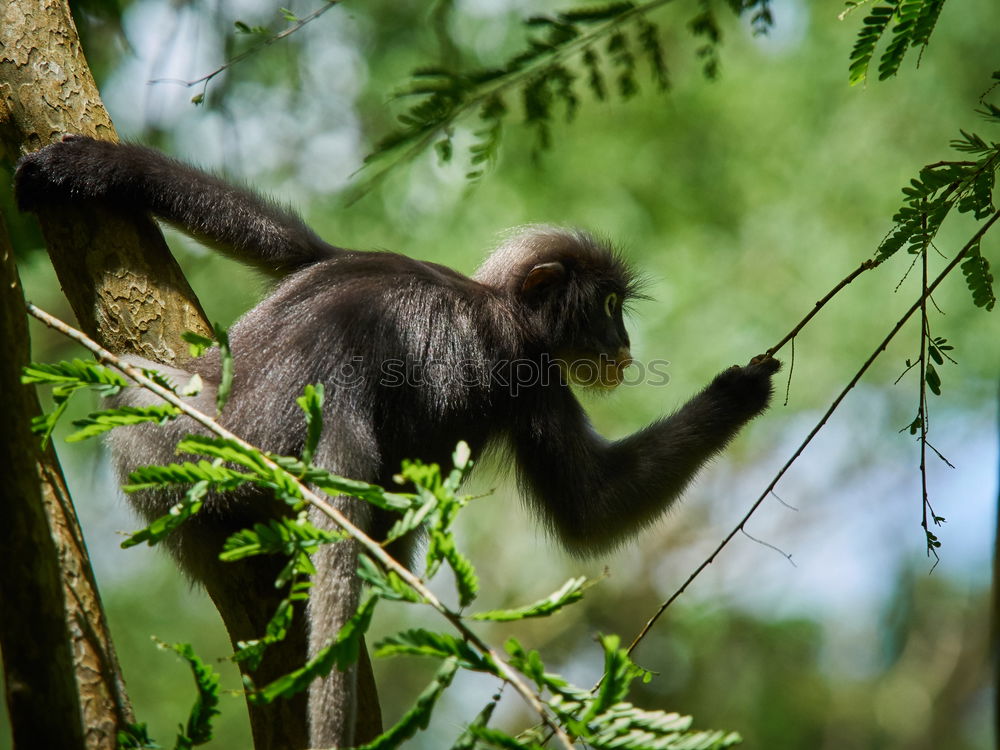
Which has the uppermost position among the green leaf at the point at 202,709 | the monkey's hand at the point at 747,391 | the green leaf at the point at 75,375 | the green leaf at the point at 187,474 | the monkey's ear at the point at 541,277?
the monkey's ear at the point at 541,277

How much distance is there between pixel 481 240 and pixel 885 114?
5747 millimetres

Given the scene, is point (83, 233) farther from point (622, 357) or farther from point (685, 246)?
point (685, 246)

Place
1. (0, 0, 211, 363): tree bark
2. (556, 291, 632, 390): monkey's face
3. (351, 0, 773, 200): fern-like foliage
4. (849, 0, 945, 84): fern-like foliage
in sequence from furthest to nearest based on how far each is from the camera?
(556, 291, 632, 390): monkey's face → (351, 0, 773, 200): fern-like foliage → (0, 0, 211, 363): tree bark → (849, 0, 945, 84): fern-like foliage

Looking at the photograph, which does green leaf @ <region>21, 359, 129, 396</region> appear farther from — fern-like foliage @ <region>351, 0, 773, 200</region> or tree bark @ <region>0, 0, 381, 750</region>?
fern-like foliage @ <region>351, 0, 773, 200</region>

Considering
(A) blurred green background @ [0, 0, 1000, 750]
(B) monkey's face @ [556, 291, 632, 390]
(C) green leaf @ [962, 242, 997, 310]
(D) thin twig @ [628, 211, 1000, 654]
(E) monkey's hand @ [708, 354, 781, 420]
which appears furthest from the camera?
(A) blurred green background @ [0, 0, 1000, 750]

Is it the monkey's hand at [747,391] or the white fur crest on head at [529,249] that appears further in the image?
the white fur crest on head at [529,249]

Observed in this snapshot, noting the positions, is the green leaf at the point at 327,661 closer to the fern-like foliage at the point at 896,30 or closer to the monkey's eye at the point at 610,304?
the fern-like foliage at the point at 896,30

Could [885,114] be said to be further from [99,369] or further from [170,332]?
[99,369]

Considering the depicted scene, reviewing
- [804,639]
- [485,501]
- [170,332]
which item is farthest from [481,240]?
[804,639]

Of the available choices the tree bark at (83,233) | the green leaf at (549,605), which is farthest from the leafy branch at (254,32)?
the green leaf at (549,605)

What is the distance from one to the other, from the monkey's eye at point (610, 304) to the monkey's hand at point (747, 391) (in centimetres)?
73

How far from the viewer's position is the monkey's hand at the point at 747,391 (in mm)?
5094

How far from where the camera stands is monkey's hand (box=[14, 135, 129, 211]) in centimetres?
399

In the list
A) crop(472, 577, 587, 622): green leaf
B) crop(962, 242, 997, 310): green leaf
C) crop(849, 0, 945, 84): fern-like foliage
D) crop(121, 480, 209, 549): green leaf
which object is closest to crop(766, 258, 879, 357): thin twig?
crop(962, 242, 997, 310): green leaf
